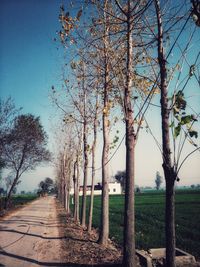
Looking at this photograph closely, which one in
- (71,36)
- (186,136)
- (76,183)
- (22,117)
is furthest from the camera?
(22,117)

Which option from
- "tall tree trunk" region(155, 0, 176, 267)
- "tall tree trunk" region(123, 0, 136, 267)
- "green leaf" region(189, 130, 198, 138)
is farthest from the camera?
"tall tree trunk" region(123, 0, 136, 267)

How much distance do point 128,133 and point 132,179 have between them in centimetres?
127

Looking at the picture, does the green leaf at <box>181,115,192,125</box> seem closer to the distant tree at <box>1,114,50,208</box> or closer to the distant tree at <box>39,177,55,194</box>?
the distant tree at <box>1,114,50,208</box>

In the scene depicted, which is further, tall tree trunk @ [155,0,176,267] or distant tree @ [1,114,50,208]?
distant tree @ [1,114,50,208]

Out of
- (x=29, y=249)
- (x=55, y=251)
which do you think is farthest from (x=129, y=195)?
(x=29, y=249)

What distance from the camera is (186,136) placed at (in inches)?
176

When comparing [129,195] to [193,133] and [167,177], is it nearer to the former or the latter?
[167,177]

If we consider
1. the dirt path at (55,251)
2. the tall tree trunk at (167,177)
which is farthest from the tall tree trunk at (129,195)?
the tall tree trunk at (167,177)

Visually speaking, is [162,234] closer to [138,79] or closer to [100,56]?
[138,79]

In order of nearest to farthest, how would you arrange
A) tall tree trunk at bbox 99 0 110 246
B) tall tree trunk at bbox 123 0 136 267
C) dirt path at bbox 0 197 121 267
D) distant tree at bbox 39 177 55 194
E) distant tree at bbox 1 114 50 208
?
tall tree trunk at bbox 123 0 136 267
dirt path at bbox 0 197 121 267
tall tree trunk at bbox 99 0 110 246
distant tree at bbox 1 114 50 208
distant tree at bbox 39 177 55 194

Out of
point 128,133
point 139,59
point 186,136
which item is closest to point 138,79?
point 139,59

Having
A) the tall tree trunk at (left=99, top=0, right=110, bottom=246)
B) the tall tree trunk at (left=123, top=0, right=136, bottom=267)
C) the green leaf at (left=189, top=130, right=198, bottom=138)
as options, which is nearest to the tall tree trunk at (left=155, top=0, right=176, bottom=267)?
the green leaf at (left=189, top=130, right=198, bottom=138)

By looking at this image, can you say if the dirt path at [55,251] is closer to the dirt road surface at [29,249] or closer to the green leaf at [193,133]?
the dirt road surface at [29,249]

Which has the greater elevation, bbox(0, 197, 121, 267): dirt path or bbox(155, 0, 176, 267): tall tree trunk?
bbox(155, 0, 176, 267): tall tree trunk
